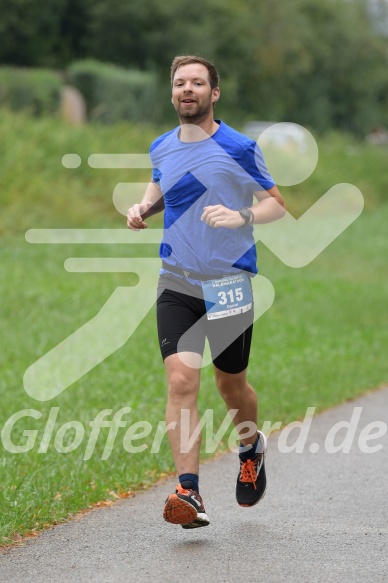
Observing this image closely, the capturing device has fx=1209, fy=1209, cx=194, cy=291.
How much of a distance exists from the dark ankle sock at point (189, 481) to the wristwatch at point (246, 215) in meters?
1.18

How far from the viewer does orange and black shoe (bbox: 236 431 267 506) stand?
20.2 feet

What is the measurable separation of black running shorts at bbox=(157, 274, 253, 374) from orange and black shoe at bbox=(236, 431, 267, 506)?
2.14 feet

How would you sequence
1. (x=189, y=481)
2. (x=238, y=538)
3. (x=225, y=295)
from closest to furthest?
(x=189, y=481)
(x=238, y=538)
(x=225, y=295)

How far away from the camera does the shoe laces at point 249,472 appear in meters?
6.19

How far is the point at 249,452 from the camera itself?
6238 mm

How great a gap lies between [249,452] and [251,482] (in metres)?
0.16

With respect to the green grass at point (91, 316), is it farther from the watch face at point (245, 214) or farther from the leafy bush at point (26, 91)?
the leafy bush at point (26, 91)

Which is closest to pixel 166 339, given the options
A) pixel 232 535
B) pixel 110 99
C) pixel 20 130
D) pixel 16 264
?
pixel 232 535

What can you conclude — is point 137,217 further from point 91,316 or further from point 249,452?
point 91,316

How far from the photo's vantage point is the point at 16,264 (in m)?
16.3

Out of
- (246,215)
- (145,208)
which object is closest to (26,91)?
(145,208)

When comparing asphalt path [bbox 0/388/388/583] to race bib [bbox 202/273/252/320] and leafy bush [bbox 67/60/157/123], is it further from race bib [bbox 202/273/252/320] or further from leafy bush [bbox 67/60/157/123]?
leafy bush [bbox 67/60/157/123]

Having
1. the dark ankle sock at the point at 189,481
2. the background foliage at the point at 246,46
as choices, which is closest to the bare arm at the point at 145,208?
the dark ankle sock at the point at 189,481

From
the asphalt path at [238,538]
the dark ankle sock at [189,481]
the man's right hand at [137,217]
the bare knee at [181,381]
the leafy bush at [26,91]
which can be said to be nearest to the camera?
the asphalt path at [238,538]
